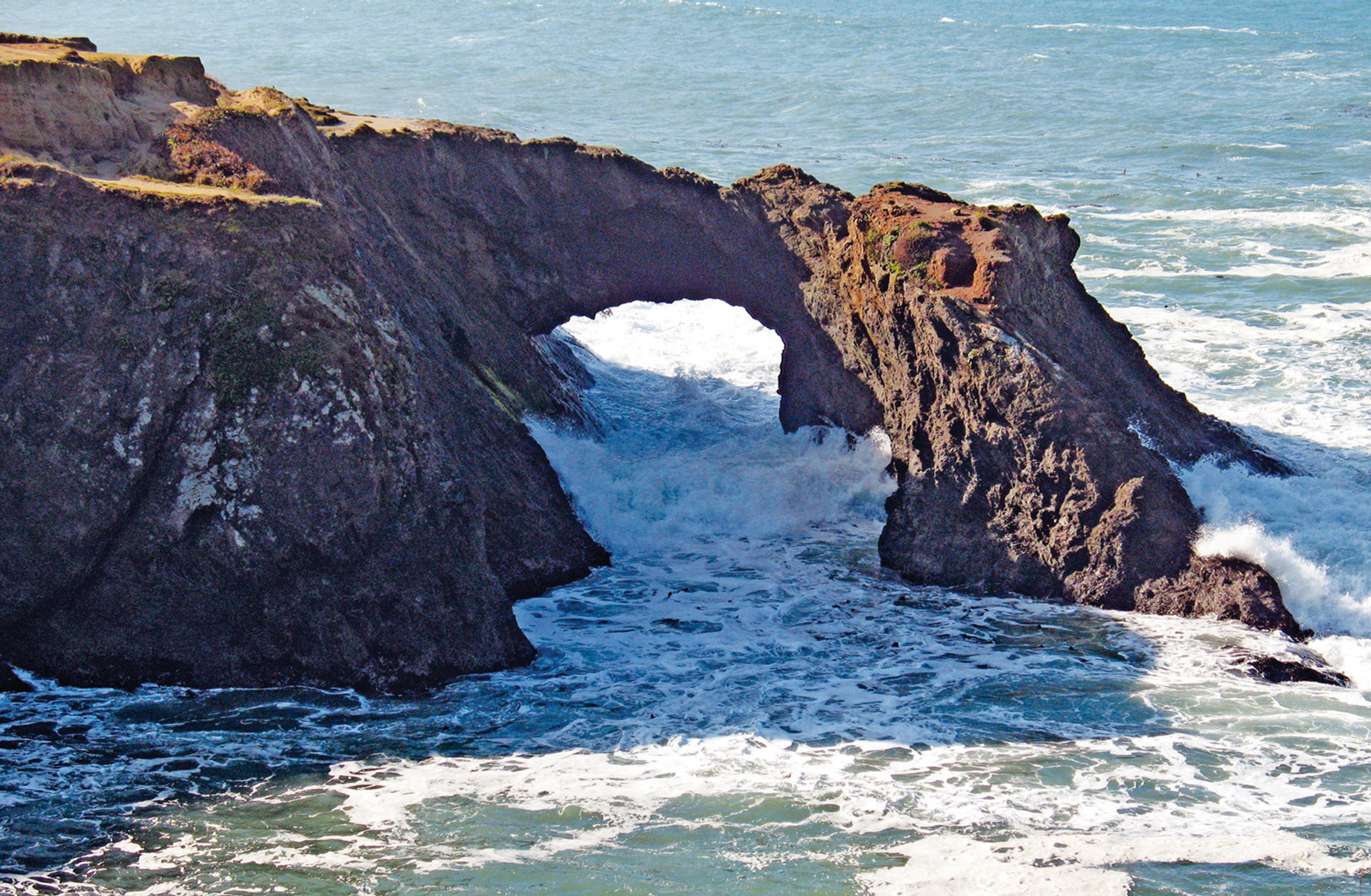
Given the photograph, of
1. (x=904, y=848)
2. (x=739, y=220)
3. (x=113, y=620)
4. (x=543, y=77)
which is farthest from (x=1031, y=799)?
(x=543, y=77)

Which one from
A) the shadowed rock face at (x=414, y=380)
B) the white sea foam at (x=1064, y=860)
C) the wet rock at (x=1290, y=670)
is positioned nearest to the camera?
the white sea foam at (x=1064, y=860)

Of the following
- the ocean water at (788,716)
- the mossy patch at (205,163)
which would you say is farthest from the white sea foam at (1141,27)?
the mossy patch at (205,163)

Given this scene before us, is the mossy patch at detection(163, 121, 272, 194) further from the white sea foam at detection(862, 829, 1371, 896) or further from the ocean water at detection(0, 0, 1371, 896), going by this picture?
the white sea foam at detection(862, 829, 1371, 896)

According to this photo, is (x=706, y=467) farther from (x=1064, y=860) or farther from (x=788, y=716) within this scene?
(x=1064, y=860)

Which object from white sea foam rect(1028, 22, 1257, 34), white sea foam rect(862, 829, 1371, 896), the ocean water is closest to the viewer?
white sea foam rect(862, 829, 1371, 896)

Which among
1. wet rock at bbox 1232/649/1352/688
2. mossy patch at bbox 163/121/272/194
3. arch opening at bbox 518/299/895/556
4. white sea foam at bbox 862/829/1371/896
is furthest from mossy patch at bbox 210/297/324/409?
wet rock at bbox 1232/649/1352/688

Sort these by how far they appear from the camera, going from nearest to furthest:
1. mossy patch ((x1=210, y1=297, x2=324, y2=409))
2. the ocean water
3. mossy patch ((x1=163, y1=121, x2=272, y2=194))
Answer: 1. the ocean water
2. mossy patch ((x1=210, y1=297, x2=324, y2=409))
3. mossy patch ((x1=163, y1=121, x2=272, y2=194))

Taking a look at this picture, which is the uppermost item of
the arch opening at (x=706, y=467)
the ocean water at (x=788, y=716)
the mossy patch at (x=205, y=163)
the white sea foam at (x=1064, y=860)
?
the mossy patch at (x=205, y=163)

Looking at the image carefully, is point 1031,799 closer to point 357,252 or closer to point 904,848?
point 904,848

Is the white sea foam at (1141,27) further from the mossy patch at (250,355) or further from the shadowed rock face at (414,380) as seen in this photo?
the mossy patch at (250,355)
